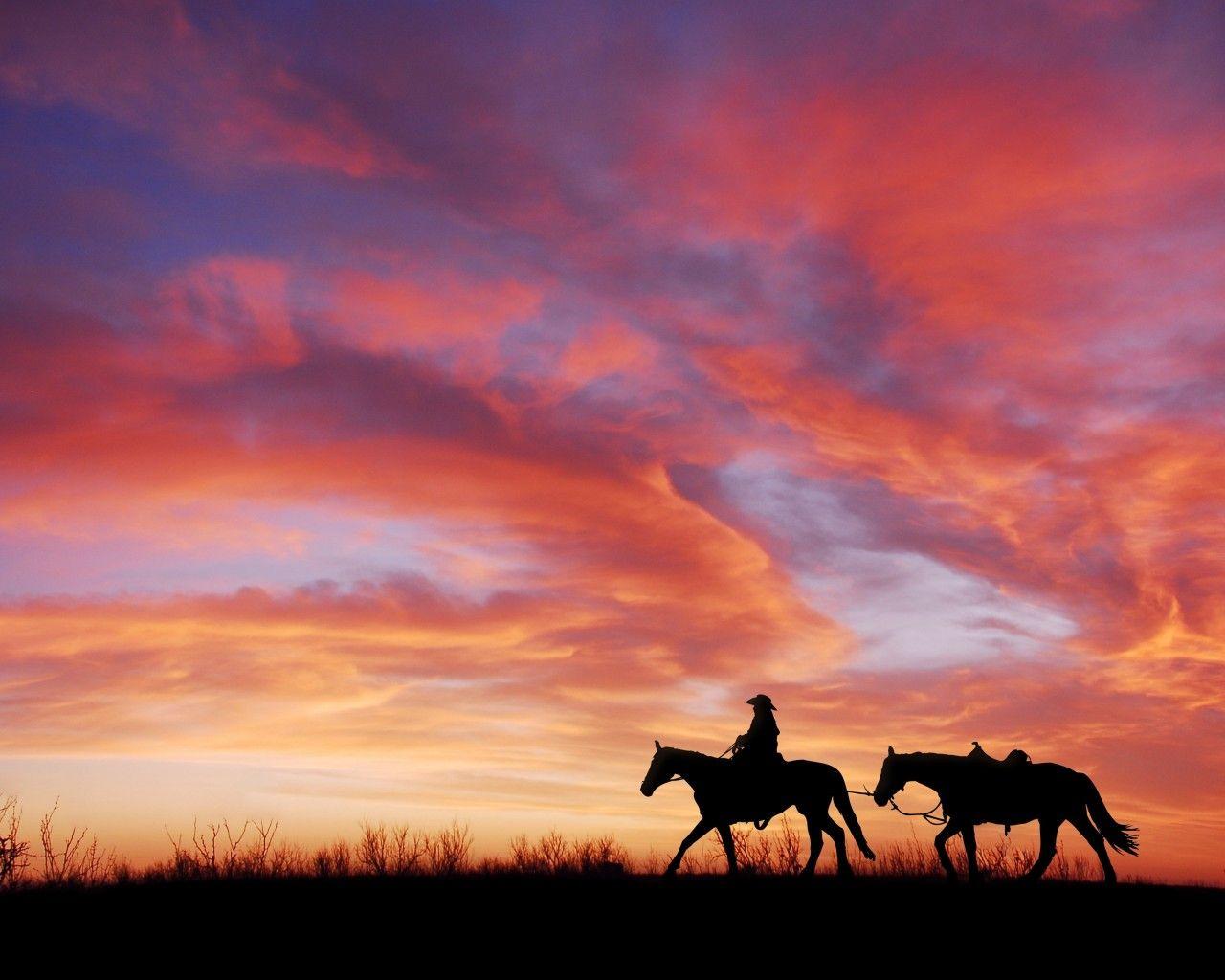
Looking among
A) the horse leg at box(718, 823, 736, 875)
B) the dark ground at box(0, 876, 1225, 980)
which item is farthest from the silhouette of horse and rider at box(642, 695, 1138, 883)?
the dark ground at box(0, 876, 1225, 980)

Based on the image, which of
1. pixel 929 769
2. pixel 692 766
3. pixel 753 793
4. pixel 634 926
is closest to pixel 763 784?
pixel 753 793

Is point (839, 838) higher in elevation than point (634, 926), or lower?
higher

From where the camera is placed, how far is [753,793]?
1948 cm

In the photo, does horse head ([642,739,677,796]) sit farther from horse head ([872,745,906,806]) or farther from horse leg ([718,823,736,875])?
horse head ([872,745,906,806])

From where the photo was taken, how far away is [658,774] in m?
19.8

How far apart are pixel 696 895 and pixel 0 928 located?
985 cm

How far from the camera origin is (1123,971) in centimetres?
1194

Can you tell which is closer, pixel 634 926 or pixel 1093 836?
pixel 634 926

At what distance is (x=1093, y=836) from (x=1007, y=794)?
6.90 ft

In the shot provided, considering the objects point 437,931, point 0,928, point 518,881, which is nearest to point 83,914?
point 0,928

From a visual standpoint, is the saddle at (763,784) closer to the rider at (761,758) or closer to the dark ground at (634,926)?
the rider at (761,758)

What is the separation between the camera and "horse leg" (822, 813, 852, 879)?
62.3 ft

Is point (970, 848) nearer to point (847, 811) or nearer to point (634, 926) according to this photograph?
point (847, 811)

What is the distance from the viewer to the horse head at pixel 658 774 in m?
19.8
